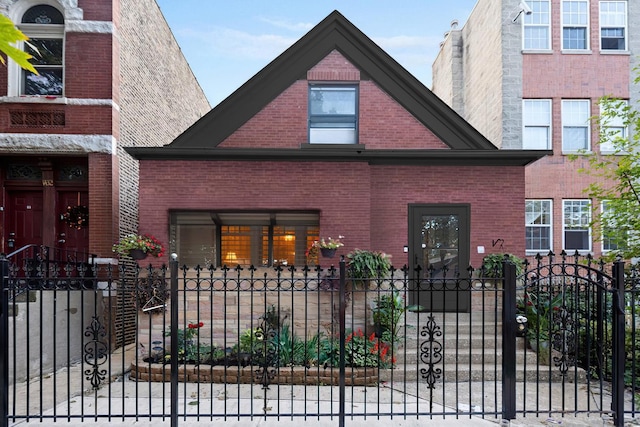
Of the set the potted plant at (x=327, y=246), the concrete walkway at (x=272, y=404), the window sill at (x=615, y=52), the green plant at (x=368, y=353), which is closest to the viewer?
the concrete walkway at (x=272, y=404)

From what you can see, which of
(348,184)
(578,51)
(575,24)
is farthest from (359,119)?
(575,24)

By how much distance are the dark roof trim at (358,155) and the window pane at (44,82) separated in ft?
9.48

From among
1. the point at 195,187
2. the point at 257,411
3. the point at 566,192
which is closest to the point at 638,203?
the point at 566,192

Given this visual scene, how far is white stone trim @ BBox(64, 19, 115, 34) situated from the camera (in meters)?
10.4

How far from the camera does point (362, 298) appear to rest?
941 cm

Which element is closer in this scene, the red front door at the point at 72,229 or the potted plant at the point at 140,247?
the potted plant at the point at 140,247

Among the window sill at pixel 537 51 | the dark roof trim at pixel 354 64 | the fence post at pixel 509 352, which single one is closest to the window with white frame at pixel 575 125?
the window sill at pixel 537 51

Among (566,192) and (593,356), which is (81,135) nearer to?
(593,356)

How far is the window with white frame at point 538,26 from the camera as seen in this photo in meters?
13.9

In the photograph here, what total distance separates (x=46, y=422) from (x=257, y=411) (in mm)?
2896

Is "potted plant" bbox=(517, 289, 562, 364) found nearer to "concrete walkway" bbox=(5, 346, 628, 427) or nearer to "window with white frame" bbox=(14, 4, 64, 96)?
"concrete walkway" bbox=(5, 346, 628, 427)

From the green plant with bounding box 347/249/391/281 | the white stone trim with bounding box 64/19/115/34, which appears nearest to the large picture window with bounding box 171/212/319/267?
the green plant with bounding box 347/249/391/281

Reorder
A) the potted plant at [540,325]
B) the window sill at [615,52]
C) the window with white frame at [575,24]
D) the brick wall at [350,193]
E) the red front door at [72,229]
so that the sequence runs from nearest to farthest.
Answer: the potted plant at [540,325] < the brick wall at [350,193] < the red front door at [72,229] < the window sill at [615,52] < the window with white frame at [575,24]

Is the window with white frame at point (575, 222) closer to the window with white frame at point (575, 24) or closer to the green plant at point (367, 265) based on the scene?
the window with white frame at point (575, 24)
